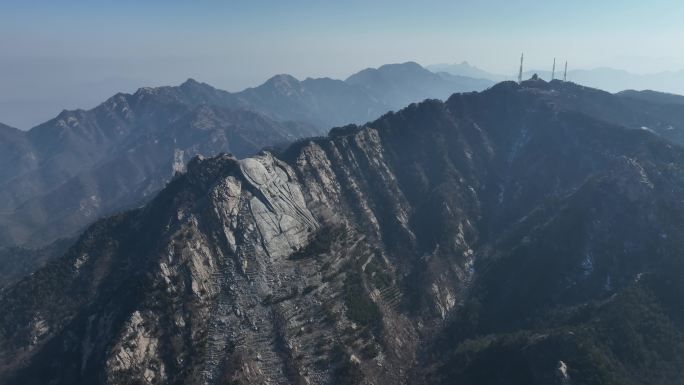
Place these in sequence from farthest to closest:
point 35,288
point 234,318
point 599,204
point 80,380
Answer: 1. point 599,204
2. point 35,288
3. point 234,318
4. point 80,380

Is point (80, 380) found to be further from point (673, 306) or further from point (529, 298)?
point (673, 306)

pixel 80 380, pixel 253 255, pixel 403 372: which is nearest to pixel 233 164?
pixel 253 255

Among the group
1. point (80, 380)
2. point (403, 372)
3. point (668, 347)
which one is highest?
point (80, 380)

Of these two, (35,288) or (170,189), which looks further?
(170,189)

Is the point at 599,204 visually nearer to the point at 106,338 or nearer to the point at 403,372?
the point at 403,372

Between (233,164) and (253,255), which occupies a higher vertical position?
(233,164)

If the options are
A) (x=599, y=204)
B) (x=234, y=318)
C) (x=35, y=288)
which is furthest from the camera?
(x=599, y=204)
